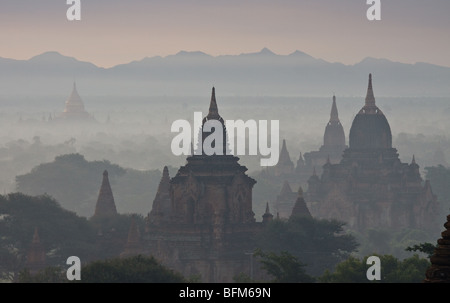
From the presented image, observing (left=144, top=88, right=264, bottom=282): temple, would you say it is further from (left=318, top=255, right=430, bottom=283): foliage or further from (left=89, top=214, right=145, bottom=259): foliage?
(left=318, top=255, right=430, bottom=283): foliage

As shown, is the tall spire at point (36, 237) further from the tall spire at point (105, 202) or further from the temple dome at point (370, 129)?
the temple dome at point (370, 129)

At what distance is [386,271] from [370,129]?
77.4m

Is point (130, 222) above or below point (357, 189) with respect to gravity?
below

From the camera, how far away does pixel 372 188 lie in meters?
150

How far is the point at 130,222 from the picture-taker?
102875 millimetres

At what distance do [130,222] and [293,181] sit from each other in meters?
92.8

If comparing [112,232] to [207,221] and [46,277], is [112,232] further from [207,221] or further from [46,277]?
[46,277]

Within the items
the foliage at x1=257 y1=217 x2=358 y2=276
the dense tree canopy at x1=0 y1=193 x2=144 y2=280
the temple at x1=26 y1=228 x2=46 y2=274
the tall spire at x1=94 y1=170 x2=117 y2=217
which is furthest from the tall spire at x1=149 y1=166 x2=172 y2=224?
the tall spire at x1=94 y1=170 x2=117 y2=217

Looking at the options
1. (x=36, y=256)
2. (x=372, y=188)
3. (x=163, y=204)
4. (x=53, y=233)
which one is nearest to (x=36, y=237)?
(x=36, y=256)

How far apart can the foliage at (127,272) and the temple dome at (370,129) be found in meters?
77.5
